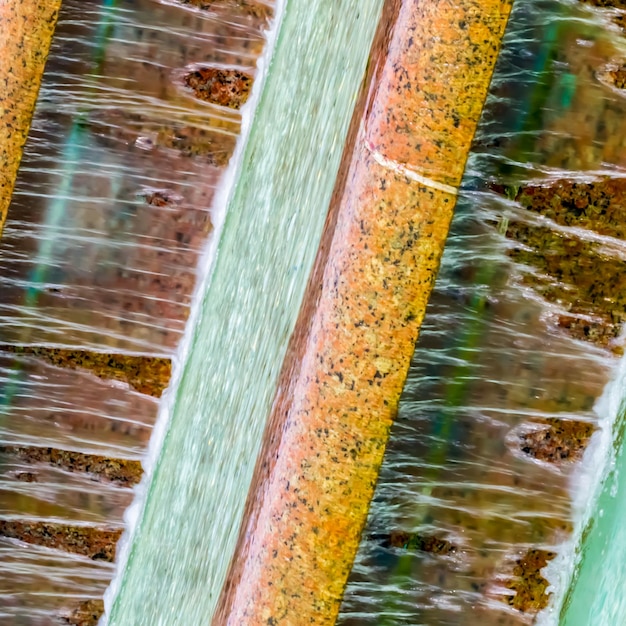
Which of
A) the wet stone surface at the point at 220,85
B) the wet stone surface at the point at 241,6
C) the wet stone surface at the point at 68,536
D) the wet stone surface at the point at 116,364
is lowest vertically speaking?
the wet stone surface at the point at 68,536

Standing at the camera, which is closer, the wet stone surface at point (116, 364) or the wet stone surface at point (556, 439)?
the wet stone surface at point (556, 439)

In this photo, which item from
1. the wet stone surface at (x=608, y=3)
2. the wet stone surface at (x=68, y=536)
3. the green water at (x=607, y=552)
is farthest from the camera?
the wet stone surface at (x=68, y=536)

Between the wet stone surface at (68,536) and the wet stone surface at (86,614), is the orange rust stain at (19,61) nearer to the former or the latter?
the wet stone surface at (68,536)

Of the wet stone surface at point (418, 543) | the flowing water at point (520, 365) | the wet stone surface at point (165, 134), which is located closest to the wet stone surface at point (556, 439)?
the flowing water at point (520, 365)

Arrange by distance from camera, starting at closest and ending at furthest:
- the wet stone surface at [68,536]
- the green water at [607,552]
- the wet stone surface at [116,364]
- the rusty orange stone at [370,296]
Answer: the rusty orange stone at [370,296], the green water at [607,552], the wet stone surface at [116,364], the wet stone surface at [68,536]

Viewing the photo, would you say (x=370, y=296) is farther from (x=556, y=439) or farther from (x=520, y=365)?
(x=556, y=439)

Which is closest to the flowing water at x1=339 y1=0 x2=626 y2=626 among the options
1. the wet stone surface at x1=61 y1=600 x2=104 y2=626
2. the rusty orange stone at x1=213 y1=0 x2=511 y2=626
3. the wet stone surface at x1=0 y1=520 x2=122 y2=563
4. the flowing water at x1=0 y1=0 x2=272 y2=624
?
the rusty orange stone at x1=213 y1=0 x2=511 y2=626

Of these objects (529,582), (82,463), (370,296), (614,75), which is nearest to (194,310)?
(82,463)

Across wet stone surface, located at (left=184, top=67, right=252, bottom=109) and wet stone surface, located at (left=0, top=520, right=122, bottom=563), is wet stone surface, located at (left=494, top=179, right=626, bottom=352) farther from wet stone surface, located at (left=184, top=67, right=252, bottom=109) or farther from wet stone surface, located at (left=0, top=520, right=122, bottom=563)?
wet stone surface, located at (left=0, top=520, right=122, bottom=563)
